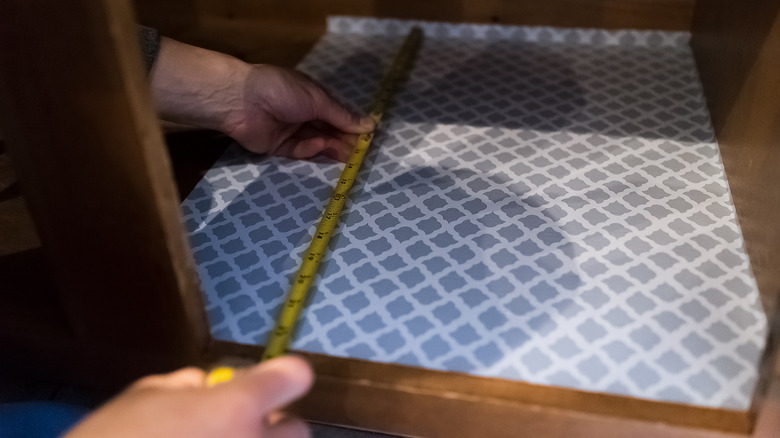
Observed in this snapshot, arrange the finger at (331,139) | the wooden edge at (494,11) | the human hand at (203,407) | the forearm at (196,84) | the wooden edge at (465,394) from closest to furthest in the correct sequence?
1. the human hand at (203,407)
2. the wooden edge at (465,394)
3. the forearm at (196,84)
4. the finger at (331,139)
5. the wooden edge at (494,11)

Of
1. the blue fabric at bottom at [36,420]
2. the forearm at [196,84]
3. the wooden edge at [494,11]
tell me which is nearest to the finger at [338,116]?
the forearm at [196,84]

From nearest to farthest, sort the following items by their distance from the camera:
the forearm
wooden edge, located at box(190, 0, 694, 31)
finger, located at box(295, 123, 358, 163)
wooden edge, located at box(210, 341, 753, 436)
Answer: wooden edge, located at box(210, 341, 753, 436), the forearm, finger, located at box(295, 123, 358, 163), wooden edge, located at box(190, 0, 694, 31)

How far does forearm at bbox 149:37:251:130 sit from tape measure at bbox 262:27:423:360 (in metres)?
0.18

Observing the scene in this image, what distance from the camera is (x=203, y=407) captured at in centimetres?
48

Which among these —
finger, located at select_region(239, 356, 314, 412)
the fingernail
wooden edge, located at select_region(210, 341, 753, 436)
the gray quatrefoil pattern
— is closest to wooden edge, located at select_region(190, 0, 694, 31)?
the gray quatrefoil pattern

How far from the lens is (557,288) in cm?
75

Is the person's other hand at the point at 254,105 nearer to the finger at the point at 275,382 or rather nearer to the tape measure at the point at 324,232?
the tape measure at the point at 324,232

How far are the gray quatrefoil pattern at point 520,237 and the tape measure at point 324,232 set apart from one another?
14 mm

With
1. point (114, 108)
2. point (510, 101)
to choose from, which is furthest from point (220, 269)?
point (510, 101)

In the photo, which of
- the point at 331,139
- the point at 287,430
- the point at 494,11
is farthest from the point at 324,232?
the point at 494,11

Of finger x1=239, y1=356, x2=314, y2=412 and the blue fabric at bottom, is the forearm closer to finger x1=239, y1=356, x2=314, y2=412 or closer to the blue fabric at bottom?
the blue fabric at bottom

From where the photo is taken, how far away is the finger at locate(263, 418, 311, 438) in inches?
20.4

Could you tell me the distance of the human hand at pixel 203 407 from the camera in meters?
0.47

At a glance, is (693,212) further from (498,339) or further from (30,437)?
(30,437)
